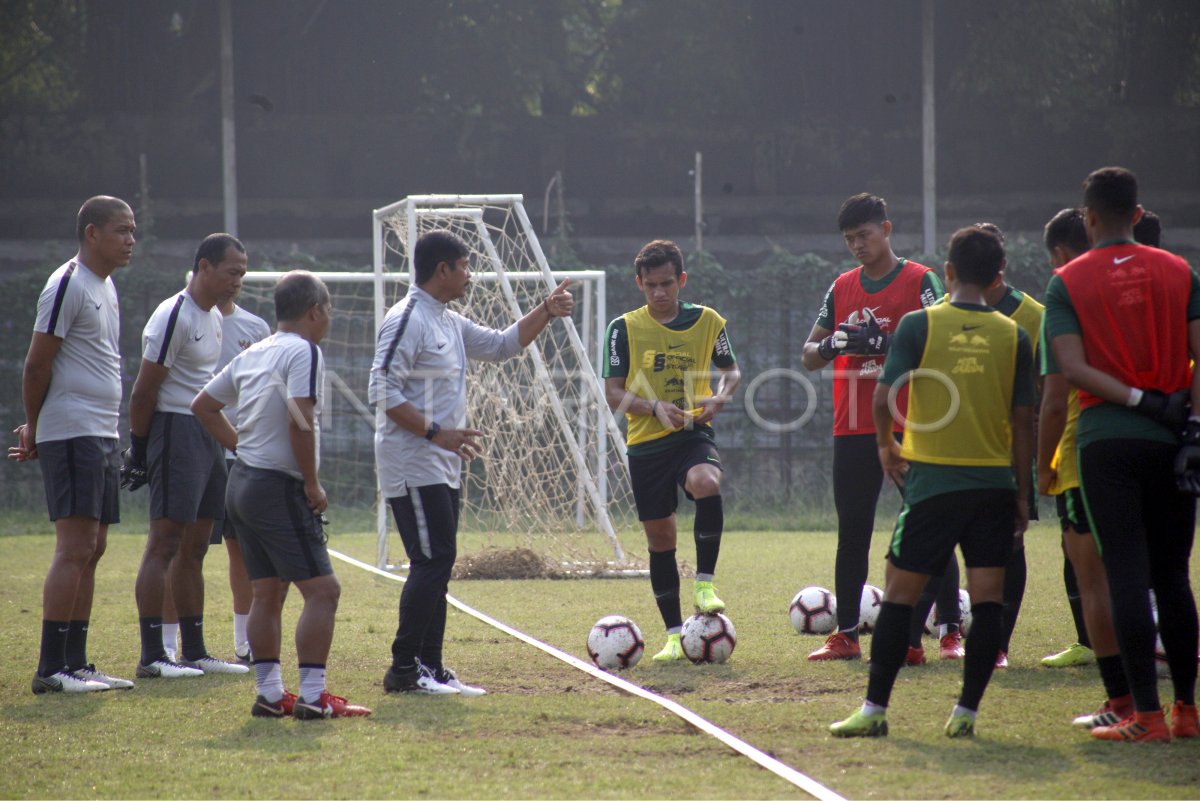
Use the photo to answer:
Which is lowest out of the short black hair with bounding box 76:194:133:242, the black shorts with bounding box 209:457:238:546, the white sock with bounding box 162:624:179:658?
the white sock with bounding box 162:624:179:658

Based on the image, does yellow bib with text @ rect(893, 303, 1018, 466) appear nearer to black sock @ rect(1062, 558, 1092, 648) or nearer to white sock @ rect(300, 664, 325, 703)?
black sock @ rect(1062, 558, 1092, 648)

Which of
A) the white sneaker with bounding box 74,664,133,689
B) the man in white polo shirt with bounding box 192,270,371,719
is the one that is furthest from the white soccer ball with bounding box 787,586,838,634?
the white sneaker with bounding box 74,664,133,689

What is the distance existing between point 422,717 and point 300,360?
4.85ft

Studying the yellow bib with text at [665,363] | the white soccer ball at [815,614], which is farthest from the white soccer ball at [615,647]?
the white soccer ball at [815,614]

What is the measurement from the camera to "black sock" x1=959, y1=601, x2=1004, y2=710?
461 cm

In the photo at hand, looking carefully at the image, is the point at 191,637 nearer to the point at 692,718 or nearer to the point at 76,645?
the point at 76,645

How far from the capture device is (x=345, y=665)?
6453 millimetres

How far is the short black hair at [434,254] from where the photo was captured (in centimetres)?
582

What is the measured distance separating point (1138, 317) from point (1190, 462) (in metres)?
0.55

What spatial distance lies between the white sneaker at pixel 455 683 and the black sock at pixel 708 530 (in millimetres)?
1466

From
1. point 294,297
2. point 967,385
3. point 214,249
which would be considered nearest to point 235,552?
point 214,249

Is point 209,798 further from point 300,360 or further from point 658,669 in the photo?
point 658,669

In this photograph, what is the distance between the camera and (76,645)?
6.01m

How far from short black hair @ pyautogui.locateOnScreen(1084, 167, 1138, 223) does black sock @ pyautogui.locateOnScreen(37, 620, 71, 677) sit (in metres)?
4.60
